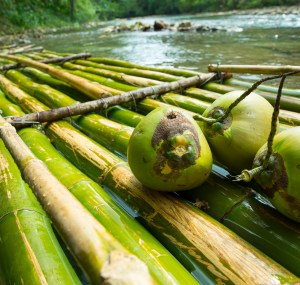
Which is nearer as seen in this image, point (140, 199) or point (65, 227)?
point (65, 227)

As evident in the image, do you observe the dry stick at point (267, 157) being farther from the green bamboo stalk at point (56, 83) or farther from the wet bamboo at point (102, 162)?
the green bamboo stalk at point (56, 83)

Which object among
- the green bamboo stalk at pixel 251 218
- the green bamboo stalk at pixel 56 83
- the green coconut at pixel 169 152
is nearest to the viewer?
the green bamboo stalk at pixel 251 218

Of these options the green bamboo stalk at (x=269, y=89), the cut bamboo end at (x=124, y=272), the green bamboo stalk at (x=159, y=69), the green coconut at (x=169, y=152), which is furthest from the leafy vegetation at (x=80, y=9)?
the cut bamboo end at (x=124, y=272)

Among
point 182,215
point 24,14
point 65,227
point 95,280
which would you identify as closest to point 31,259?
point 65,227

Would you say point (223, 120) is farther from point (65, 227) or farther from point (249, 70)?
point (249, 70)

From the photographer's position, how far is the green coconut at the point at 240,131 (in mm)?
1629

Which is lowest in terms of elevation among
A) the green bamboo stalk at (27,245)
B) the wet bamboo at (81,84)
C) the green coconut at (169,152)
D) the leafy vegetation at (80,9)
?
the leafy vegetation at (80,9)

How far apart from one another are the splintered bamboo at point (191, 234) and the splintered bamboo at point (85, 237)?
1.65 ft

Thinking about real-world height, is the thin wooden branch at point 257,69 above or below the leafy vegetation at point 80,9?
above

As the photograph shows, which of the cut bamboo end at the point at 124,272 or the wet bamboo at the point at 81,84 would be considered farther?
the wet bamboo at the point at 81,84

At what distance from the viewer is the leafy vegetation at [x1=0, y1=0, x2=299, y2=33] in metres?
25.1

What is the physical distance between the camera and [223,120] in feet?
5.49

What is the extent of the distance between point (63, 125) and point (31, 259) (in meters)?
1.87

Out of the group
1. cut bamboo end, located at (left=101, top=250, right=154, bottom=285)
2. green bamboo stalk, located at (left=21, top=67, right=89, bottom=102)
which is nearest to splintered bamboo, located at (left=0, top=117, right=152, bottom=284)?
cut bamboo end, located at (left=101, top=250, right=154, bottom=285)
